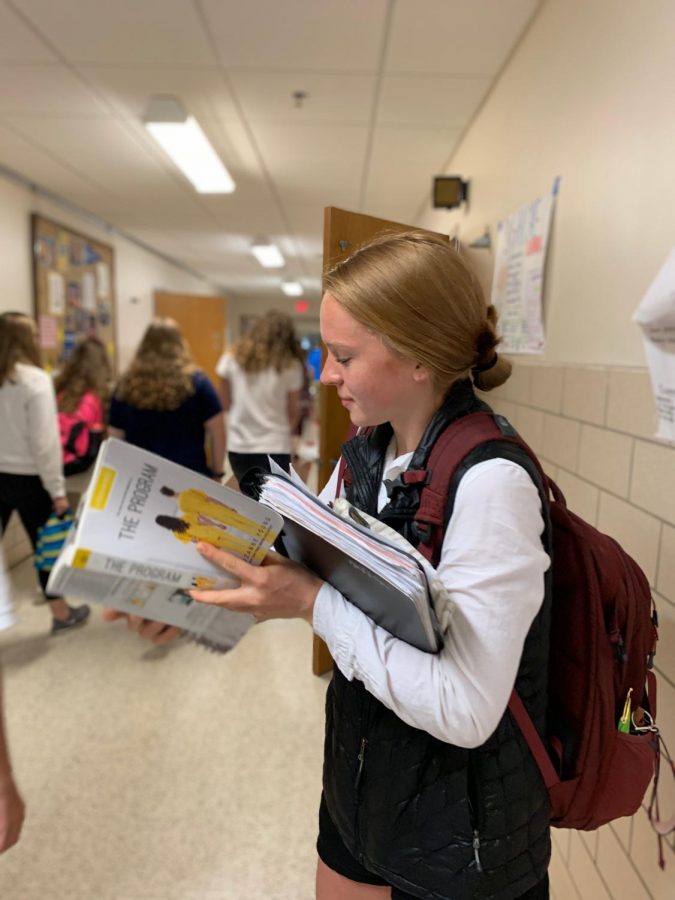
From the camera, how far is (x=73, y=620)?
2893mm

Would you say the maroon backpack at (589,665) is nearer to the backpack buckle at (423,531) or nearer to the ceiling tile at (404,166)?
the backpack buckle at (423,531)

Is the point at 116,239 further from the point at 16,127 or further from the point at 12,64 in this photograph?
the point at 12,64

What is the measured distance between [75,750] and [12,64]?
2.71 m

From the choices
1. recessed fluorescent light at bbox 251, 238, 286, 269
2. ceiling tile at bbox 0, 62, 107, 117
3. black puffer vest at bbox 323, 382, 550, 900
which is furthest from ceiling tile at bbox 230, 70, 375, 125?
recessed fluorescent light at bbox 251, 238, 286, 269

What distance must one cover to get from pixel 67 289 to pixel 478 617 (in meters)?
4.87

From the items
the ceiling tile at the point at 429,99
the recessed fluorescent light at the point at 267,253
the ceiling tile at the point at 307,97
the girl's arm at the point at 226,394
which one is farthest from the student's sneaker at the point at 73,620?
the recessed fluorescent light at the point at 267,253

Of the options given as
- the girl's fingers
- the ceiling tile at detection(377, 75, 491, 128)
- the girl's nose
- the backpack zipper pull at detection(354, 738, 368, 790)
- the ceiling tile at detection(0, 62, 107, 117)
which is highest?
the ceiling tile at detection(377, 75, 491, 128)

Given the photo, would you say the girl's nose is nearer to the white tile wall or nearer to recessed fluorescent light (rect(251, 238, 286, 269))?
the white tile wall

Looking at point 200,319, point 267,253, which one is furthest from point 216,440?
point 200,319

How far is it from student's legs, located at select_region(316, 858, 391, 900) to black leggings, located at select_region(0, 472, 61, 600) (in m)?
2.08

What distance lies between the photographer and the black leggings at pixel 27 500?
2.68m

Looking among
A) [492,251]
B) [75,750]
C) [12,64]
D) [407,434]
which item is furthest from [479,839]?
[12,64]

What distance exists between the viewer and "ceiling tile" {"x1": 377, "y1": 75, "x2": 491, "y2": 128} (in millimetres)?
2502

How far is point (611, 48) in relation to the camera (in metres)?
1.39
